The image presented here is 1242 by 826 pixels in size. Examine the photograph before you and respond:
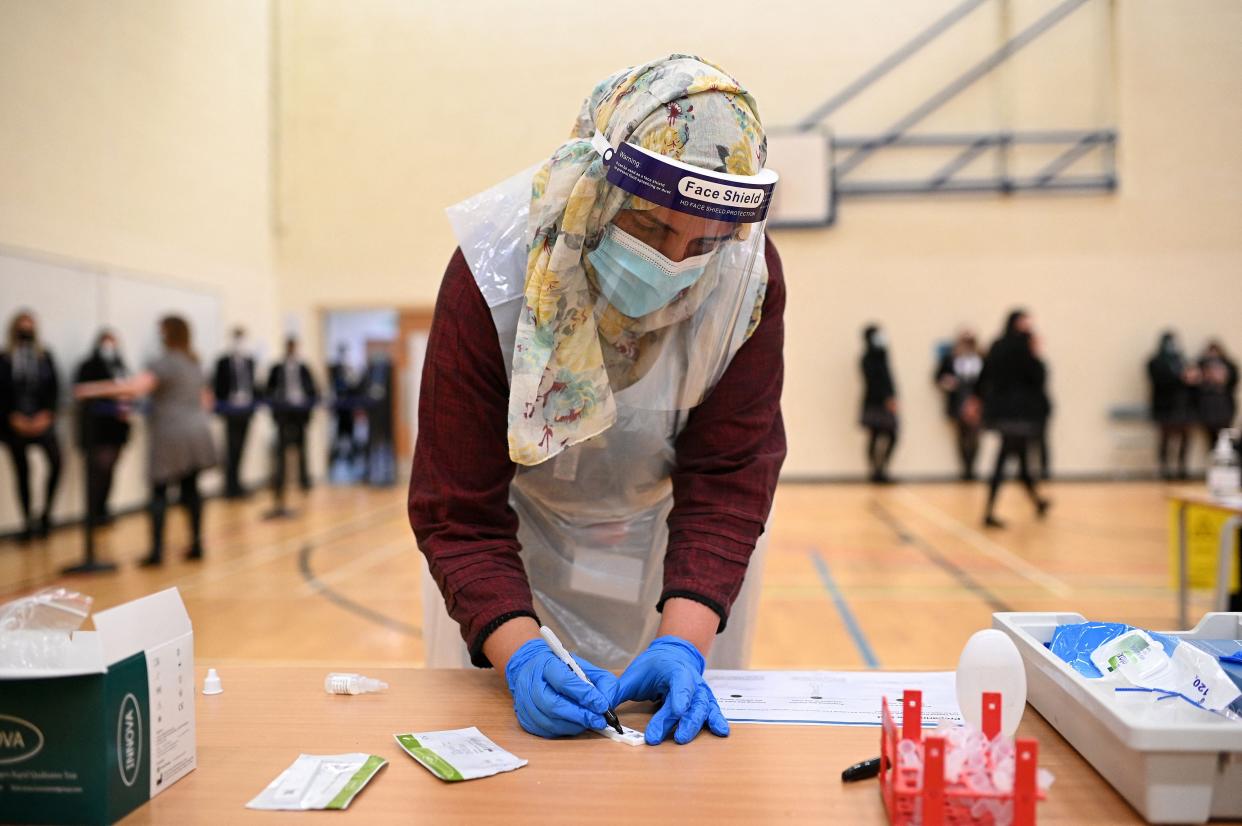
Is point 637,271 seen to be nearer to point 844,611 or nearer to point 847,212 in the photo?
point 844,611

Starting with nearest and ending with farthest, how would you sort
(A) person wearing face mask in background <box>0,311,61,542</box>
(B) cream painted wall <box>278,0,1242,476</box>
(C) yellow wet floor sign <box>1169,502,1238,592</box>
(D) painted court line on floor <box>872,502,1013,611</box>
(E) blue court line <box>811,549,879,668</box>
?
(E) blue court line <box>811,549,879,668</box>
(C) yellow wet floor sign <box>1169,502,1238,592</box>
(D) painted court line on floor <box>872,502,1013,611</box>
(A) person wearing face mask in background <box>0,311,61,542</box>
(B) cream painted wall <box>278,0,1242,476</box>

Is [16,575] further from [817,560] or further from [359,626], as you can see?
[817,560]

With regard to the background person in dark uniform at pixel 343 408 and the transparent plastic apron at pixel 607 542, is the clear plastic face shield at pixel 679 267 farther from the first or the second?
the background person in dark uniform at pixel 343 408

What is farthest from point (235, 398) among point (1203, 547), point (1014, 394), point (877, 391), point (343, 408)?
point (1203, 547)

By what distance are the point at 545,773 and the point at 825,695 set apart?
14.5 inches

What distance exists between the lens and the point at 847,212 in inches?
335

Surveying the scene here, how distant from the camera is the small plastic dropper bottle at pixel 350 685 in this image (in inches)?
40.7

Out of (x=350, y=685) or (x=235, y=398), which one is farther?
(x=235, y=398)

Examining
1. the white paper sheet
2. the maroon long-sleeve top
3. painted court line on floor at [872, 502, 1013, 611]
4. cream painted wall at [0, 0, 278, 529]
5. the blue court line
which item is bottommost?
the blue court line

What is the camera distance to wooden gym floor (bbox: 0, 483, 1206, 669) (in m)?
3.29

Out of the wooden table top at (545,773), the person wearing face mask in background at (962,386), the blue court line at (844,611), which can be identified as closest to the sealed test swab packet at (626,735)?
the wooden table top at (545,773)

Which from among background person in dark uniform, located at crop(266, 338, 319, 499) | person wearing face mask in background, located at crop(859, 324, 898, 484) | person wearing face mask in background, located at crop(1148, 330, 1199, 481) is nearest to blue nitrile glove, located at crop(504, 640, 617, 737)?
Answer: background person in dark uniform, located at crop(266, 338, 319, 499)

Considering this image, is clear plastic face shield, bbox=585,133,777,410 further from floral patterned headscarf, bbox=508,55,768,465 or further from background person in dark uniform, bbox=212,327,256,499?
background person in dark uniform, bbox=212,327,256,499

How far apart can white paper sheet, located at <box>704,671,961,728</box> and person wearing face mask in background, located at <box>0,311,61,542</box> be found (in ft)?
17.2
